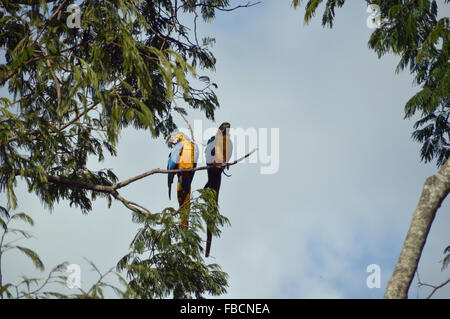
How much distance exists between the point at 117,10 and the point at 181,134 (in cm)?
186

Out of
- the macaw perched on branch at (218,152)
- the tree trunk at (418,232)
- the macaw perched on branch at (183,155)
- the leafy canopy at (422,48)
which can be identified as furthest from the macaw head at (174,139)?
the tree trunk at (418,232)

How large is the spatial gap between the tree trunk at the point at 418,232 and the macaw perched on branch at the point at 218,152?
3109mm

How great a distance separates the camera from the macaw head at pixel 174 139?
20.4ft

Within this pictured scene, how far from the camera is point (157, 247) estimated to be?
455cm

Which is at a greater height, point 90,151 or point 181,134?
point 181,134

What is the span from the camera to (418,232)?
3.15m

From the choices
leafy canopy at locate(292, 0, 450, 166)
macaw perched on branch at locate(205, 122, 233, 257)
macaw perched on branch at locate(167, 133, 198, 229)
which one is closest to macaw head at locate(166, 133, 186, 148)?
macaw perched on branch at locate(167, 133, 198, 229)

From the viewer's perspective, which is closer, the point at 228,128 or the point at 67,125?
the point at 67,125

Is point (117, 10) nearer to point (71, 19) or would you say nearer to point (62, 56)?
point (71, 19)

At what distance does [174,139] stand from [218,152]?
1.78 feet

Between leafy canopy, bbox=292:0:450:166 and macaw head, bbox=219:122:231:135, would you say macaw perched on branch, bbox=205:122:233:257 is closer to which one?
macaw head, bbox=219:122:231:135

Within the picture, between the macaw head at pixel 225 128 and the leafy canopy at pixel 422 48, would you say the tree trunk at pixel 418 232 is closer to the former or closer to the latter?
the leafy canopy at pixel 422 48
